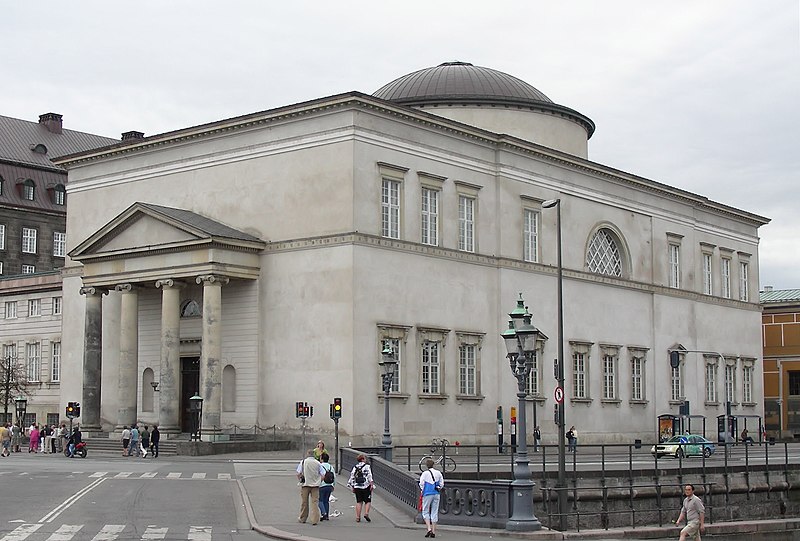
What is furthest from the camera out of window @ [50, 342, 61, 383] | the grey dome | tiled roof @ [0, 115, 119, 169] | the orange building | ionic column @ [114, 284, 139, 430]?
tiled roof @ [0, 115, 119, 169]

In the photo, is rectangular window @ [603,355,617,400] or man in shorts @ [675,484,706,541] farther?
rectangular window @ [603,355,617,400]

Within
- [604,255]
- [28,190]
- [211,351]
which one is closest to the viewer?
[211,351]

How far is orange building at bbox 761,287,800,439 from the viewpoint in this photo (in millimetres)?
98938

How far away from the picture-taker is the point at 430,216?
2403 inches

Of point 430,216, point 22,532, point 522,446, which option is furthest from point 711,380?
point 22,532

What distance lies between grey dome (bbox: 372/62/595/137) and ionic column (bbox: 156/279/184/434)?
1963 centimetres

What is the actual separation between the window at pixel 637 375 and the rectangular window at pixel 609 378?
205 cm

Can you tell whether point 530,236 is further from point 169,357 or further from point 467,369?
point 169,357

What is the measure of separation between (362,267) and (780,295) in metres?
66.3

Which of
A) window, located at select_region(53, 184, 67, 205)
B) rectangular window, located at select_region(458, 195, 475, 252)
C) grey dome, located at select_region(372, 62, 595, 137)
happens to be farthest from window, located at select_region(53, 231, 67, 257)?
rectangular window, located at select_region(458, 195, 475, 252)

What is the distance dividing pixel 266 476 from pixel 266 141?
21179mm

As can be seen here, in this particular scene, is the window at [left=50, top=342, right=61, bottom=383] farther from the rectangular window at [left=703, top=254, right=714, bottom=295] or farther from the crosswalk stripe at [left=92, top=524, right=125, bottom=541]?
the crosswalk stripe at [left=92, top=524, right=125, bottom=541]

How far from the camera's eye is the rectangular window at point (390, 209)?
192 ft

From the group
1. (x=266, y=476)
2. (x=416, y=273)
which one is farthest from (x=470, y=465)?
(x=416, y=273)
